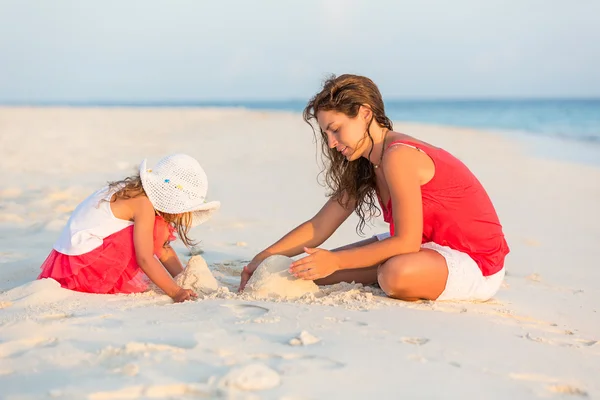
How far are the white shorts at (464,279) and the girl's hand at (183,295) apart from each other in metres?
1.18

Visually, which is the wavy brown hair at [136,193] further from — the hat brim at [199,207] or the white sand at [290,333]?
the white sand at [290,333]

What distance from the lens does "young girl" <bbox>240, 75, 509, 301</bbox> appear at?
3.13 meters

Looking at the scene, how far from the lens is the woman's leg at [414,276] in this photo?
309cm

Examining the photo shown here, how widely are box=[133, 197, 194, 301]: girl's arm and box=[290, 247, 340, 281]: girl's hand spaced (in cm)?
58

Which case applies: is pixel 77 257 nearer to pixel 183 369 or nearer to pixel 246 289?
pixel 246 289

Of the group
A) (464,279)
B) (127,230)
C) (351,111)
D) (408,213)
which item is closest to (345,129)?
(351,111)

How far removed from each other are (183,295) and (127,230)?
508 millimetres

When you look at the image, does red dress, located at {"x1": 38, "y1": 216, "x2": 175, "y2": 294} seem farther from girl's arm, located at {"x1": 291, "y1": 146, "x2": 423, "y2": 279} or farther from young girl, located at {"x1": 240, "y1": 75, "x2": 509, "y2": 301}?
girl's arm, located at {"x1": 291, "y1": 146, "x2": 423, "y2": 279}

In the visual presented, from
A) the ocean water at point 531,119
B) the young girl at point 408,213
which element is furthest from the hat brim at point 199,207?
the ocean water at point 531,119

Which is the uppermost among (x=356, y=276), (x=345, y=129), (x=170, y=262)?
(x=345, y=129)

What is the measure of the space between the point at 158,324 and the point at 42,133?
11.5 meters

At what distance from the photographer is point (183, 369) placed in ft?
6.58

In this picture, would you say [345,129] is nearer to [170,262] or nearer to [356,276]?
[356,276]

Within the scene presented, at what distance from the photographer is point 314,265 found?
3117 mm
